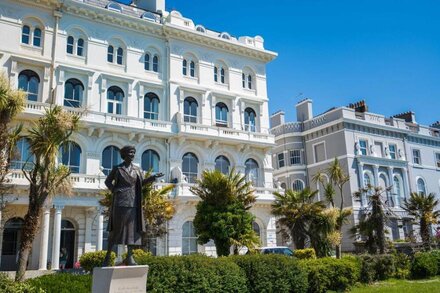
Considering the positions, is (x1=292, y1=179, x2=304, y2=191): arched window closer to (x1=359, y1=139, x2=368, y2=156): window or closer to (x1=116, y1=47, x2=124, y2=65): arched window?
(x1=359, y1=139, x2=368, y2=156): window

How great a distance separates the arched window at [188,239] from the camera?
3098 cm

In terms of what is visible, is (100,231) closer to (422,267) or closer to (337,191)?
(422,267)

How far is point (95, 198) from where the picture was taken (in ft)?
89.7

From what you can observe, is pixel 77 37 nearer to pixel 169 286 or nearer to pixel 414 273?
pixel 169 286

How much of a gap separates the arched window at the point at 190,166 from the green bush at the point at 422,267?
1610 cm

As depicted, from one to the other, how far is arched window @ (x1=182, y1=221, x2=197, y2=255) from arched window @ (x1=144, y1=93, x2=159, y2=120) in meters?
8.50

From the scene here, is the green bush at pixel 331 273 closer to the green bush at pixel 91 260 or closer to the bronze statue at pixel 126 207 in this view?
the bronze statue at pixel 126 207

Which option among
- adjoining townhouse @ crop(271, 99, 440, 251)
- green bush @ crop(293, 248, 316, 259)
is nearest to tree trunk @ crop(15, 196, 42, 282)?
green bush @ crop(293, 248, 316, 259)

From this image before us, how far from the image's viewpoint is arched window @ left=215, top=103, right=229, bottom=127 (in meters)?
35.3

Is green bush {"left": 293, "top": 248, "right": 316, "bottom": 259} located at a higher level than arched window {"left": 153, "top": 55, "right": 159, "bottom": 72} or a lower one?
lower

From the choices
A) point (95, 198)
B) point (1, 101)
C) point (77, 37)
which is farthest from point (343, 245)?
point (1, 101)

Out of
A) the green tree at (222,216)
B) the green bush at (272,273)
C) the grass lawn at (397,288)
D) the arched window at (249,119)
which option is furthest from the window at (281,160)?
the green bush at (272,273)

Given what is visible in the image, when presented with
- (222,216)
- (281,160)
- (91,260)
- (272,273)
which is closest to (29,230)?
(91,260)

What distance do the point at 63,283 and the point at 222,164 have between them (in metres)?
22.0
